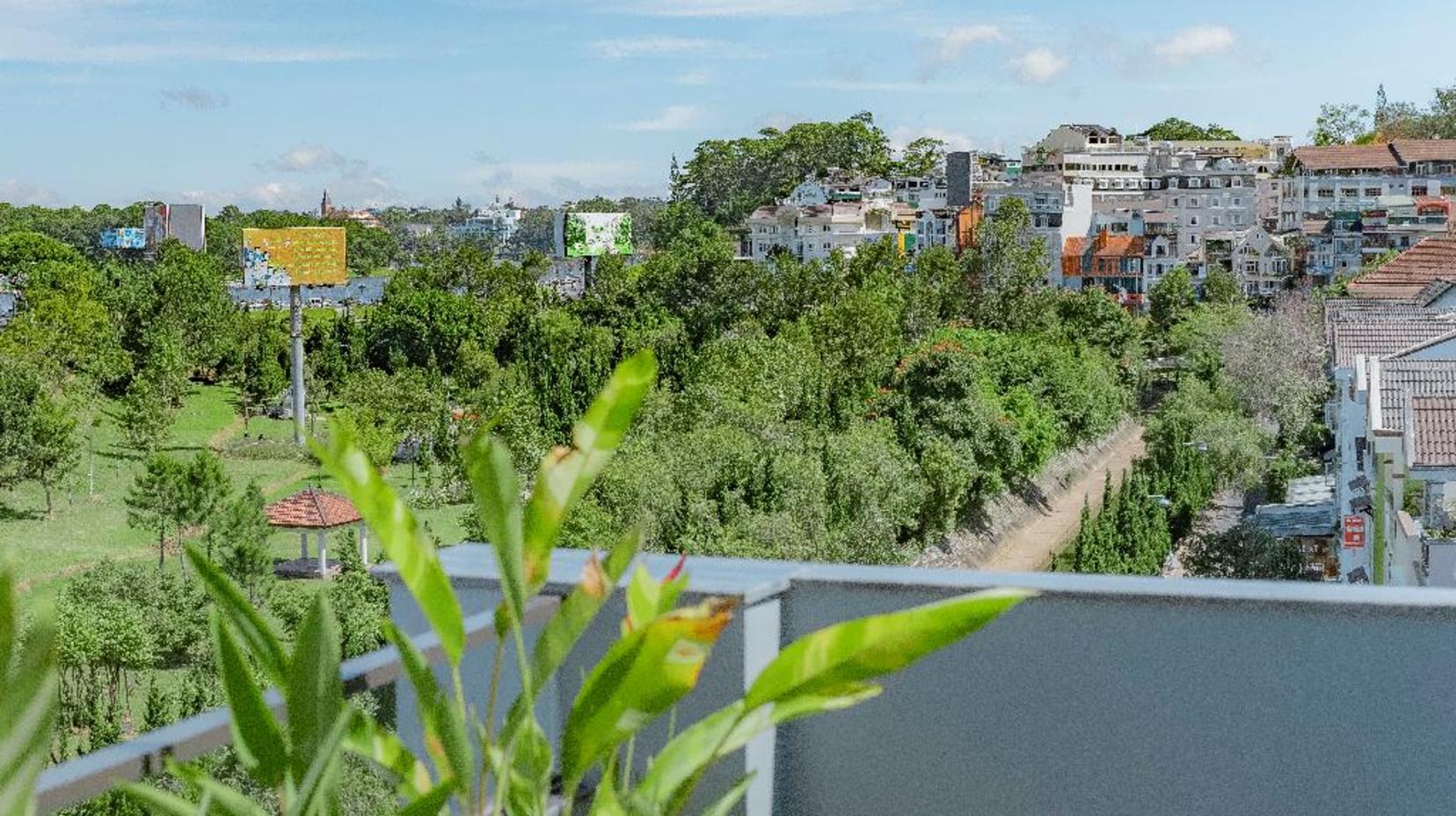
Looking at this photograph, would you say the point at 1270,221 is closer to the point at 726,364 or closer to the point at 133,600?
the point at 726,364

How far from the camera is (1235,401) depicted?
2483cm

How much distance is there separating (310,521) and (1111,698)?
53.0 feet

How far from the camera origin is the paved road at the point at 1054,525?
20.0 metres

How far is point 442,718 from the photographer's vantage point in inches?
51.3

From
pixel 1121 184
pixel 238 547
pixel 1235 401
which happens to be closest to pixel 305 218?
pixel 1121 184

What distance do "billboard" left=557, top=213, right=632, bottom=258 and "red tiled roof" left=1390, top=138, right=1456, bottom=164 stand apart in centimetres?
2107

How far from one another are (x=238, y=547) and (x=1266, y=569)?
8964 mm

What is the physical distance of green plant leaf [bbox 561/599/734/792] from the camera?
1.18 meters

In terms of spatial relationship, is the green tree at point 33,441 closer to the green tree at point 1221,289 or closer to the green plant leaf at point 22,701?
the green plant leaf at point 22,701

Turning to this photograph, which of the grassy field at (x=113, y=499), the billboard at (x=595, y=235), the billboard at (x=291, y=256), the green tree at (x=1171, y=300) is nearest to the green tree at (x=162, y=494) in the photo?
the grassy field at (x=113, y=499)

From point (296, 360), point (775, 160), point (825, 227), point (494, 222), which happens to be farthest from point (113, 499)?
point (494, 222)

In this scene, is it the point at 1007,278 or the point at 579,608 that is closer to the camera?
the point at 579,608

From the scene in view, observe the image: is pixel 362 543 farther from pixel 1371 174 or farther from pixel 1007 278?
pixel 1371 174

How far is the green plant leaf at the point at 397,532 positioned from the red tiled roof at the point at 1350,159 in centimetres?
4580
